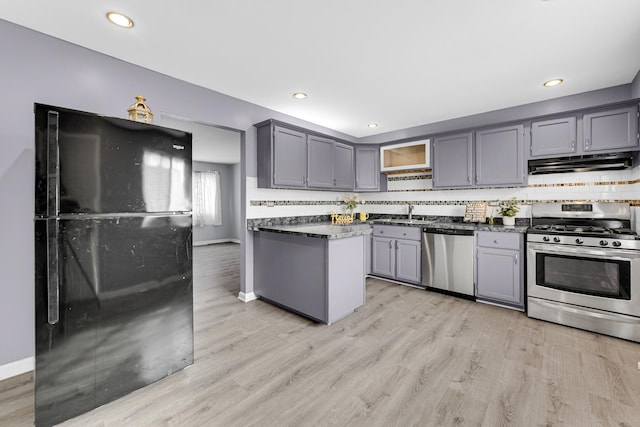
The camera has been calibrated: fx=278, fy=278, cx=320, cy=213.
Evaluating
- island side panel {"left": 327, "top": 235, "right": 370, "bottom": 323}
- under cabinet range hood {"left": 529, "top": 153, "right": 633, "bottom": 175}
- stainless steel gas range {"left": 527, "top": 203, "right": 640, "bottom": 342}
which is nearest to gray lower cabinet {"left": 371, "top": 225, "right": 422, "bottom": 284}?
island side panel {"left": 327, "top": 235, "right": 370, "bottom": 323}

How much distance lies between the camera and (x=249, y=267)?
11.5 ft

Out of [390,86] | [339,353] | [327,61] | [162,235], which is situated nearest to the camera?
[162,235]

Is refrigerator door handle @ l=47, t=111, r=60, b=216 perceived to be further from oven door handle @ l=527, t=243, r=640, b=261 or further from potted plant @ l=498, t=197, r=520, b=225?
potted plant @ l=498, t=197, r=520, b=225

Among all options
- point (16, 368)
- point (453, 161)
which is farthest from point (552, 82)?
point (16, 368)

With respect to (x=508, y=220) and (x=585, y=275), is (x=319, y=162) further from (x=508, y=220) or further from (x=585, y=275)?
(x=585, y=275)

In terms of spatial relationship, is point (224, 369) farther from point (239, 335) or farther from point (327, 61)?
point (327, 61)

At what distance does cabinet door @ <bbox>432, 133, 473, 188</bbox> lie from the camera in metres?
3.79

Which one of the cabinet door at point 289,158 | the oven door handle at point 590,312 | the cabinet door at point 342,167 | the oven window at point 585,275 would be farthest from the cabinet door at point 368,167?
the oven door handle at point 590,312

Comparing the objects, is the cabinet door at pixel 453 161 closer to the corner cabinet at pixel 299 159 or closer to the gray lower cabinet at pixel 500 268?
the gray lower cabinet at pixel 500 268

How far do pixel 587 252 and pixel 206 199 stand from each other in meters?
7.99

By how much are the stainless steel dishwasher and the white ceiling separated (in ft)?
5.52

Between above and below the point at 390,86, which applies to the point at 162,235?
below

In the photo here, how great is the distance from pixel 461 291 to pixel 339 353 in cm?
208

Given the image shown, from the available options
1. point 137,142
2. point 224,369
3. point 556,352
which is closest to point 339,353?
point 224,369
